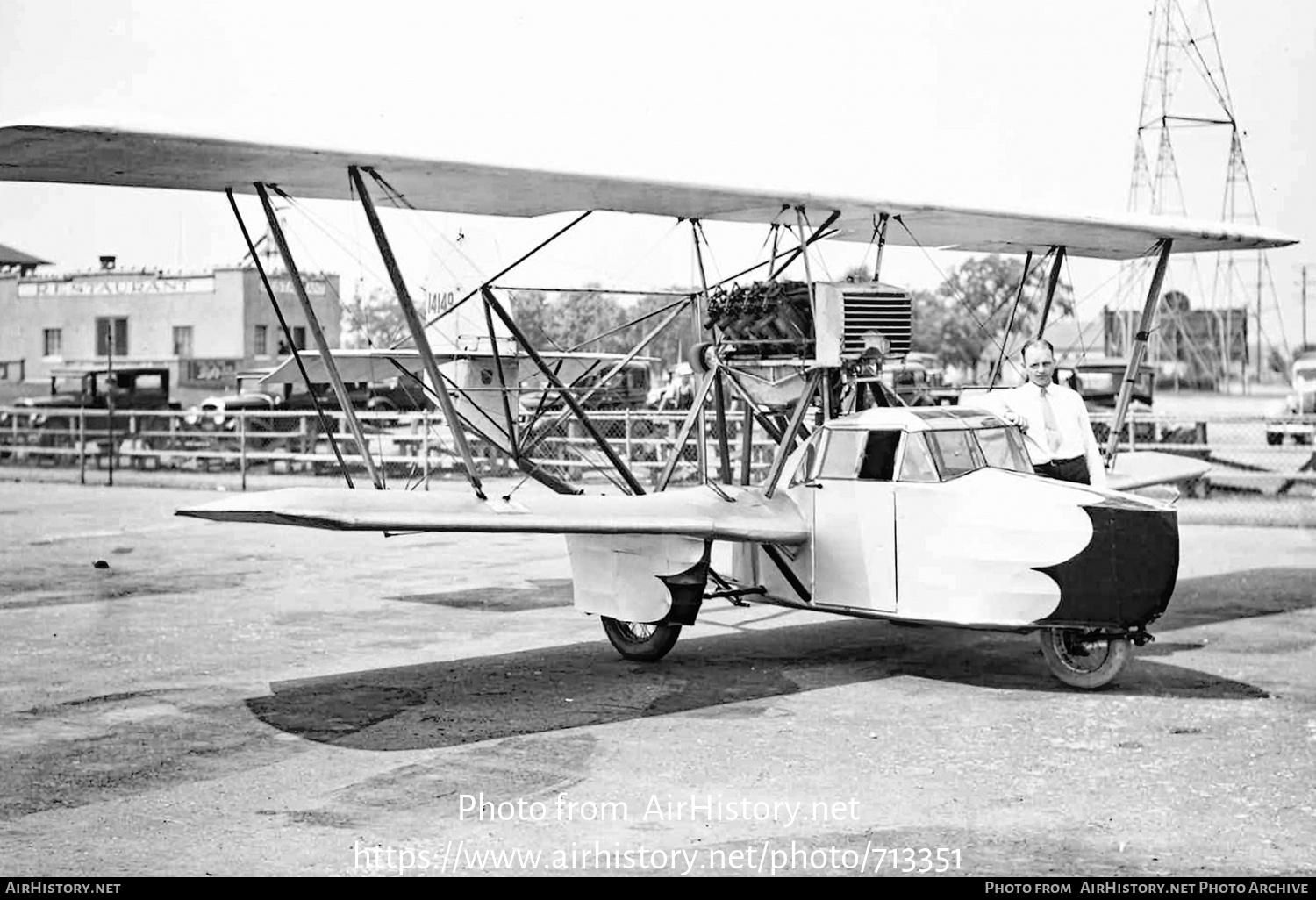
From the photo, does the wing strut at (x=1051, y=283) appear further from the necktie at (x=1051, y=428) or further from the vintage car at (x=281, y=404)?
the vintage car at (x=281, y=404)

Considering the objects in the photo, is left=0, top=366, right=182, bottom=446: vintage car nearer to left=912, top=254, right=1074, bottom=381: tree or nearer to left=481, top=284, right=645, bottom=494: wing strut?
left=481, top=284, right=645, bottom=494: wing strut

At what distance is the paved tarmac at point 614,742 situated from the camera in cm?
597

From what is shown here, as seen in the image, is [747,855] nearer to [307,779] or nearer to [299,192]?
[307,779]

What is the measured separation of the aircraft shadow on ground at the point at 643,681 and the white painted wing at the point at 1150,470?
5.27 feet

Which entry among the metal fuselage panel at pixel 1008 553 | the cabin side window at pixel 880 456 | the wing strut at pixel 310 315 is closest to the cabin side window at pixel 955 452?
the metal fuselage panel at pixel 1008 553

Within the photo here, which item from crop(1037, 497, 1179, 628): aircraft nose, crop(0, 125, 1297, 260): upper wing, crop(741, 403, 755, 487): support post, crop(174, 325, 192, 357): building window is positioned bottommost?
crop(1037, 497, 1179, 628): aircraft nose

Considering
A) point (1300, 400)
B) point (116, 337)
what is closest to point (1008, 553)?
point (1300, 400)

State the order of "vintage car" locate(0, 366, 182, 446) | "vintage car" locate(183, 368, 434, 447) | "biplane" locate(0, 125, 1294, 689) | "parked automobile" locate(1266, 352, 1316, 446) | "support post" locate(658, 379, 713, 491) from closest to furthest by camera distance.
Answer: "biplane" locate(0, 125, 1294, 689), "support post" locate(658, 379, 713, 491), "parked automobile" locate(1266, 352, 1316, 446), "vintage car" locate(0, 366, 182, 446), "vintage car" locate(183, 368, 434, 447)

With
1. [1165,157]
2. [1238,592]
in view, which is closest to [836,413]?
[1238,592]

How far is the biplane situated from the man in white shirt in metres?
0.52

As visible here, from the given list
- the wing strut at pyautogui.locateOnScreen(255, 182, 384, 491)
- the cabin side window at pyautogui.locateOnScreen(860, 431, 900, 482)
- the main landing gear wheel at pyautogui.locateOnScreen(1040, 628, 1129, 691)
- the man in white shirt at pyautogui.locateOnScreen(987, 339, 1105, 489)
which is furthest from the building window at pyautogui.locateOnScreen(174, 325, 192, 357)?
the main landing gear wheel at pyautogui.locateOnScreen(1040, 628, 1129, 691)

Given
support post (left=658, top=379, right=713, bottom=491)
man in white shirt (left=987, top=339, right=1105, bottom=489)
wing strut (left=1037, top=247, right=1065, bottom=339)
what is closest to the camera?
man in white shirt (left=987, top=339, right=1105, bottom=489)

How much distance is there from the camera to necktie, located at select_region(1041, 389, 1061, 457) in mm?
10148

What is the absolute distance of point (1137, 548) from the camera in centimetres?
853
